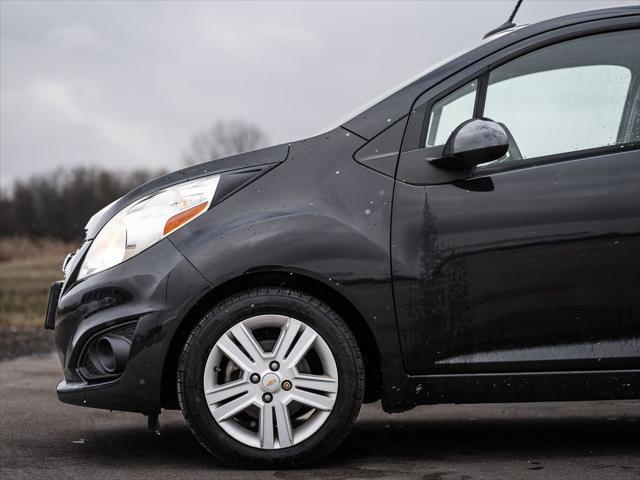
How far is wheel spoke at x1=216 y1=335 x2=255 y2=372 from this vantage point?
3588mm

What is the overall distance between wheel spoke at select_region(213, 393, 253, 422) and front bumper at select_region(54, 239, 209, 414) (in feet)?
0.81

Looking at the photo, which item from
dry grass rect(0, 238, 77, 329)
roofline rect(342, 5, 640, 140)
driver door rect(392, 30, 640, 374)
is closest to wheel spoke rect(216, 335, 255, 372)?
driver door rect(392, 30, 640, 374)

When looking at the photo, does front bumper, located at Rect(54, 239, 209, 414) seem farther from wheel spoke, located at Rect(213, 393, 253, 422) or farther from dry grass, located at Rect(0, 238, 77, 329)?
dry grass, located at Rect(0, 238, 77, 329)

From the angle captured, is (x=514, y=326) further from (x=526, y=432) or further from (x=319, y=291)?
(x=526, y=432)

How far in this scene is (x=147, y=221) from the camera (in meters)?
3.74

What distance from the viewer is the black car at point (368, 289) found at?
3611 millimetres

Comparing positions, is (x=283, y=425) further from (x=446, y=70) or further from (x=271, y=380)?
(x=446, y=70)

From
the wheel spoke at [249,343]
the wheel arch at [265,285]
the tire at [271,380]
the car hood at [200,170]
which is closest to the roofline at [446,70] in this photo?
the car hood at [200,170]

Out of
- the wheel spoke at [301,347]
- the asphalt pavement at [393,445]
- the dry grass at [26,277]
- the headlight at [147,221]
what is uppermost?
the headlight at [147,221]

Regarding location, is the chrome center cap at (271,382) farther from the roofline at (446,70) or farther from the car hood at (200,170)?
the roofline at (446,70)

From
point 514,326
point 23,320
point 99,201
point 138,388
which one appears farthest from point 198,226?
point 99,201

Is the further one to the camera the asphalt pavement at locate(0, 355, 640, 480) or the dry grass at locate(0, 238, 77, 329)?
the dry grass at locate(0, 238, 77, 329)

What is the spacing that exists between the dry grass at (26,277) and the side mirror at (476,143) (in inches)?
349

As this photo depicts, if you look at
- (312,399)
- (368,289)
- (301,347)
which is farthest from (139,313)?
(368,289)
